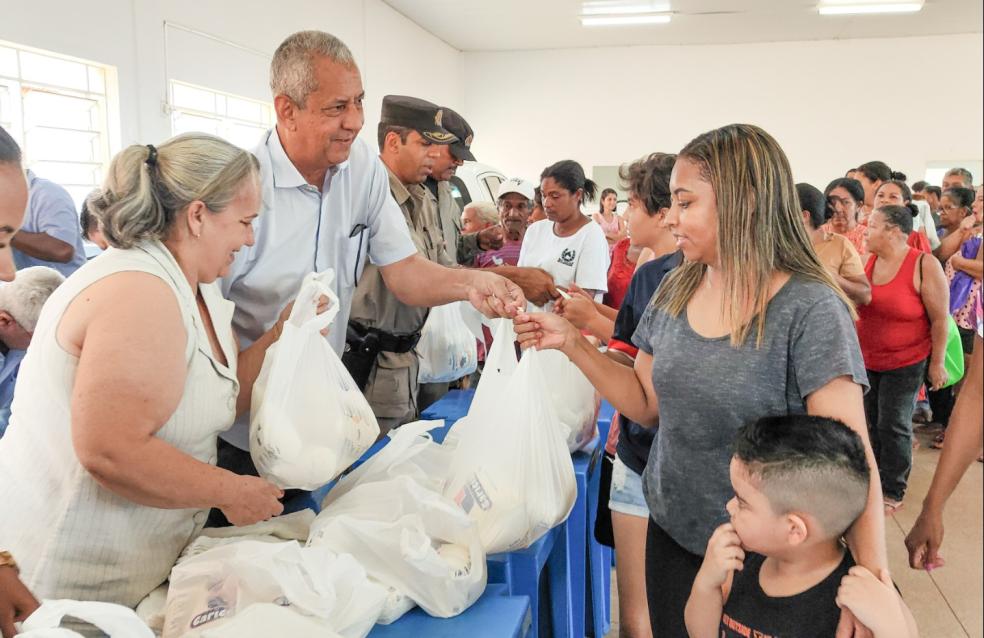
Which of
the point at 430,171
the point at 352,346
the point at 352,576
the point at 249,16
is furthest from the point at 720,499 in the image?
the point at 249,16

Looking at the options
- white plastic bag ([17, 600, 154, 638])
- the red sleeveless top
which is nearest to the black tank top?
white plastic bag ([17, 600, 154, 638])

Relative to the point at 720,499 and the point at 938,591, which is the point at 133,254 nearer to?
the point at 720,499

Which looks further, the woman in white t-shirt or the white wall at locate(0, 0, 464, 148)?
the white wall at locate(0, 0, 464, 148)

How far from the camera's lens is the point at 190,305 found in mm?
1275

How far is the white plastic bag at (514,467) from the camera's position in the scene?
1464 millimetres

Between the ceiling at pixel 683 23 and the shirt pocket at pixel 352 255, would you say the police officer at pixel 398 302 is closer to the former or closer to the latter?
the shirt pocket at pixel 352 255

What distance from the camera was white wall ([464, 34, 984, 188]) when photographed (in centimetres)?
1000

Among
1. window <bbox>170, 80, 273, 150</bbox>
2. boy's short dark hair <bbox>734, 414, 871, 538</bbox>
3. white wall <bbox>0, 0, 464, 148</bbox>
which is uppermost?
white wall <bbox>0, 0, 464, 148</bbox>

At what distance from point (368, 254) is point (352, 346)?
0.39 meters

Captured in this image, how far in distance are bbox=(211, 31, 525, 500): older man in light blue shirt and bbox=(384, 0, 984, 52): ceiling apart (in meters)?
7.15

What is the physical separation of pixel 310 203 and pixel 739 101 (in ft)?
32.7

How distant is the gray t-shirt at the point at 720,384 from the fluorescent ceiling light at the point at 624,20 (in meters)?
8.44

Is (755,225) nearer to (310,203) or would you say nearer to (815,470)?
(815,470)

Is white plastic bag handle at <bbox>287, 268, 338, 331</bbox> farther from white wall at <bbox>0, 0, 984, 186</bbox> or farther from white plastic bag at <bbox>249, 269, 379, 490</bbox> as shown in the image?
white wall at <bbox>0, 0, 984, 186</bbox>
